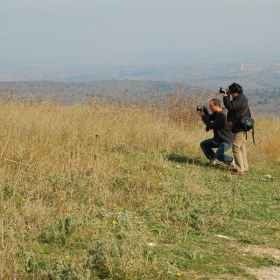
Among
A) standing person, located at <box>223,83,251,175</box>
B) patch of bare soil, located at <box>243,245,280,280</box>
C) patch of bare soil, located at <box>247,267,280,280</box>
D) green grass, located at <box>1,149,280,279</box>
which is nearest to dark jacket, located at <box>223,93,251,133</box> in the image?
standing person, located at <box>223,83,251,175</box>

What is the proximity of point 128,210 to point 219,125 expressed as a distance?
3897mm

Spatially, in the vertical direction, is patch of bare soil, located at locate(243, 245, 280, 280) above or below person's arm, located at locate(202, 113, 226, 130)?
below

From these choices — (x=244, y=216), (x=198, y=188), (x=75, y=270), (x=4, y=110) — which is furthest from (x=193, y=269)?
(x=4, y=110)

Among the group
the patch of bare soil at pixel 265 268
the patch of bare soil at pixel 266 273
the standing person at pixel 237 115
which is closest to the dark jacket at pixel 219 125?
the standing person at pixel 237 115

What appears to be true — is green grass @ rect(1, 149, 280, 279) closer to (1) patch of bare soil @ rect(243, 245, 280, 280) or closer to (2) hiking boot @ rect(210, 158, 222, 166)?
(1) patch of bare soil @ rect(243, 245, 280, 280)

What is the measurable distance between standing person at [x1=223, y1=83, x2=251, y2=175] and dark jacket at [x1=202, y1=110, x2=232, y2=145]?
0.60 feet

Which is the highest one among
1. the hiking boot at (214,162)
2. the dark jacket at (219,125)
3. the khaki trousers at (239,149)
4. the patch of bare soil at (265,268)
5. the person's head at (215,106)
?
the person's head at (215,106)

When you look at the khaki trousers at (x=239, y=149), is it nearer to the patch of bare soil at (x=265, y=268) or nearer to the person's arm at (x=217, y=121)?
the person's arm at (x=217, y=121)

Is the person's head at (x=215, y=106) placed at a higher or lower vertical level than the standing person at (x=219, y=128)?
higher

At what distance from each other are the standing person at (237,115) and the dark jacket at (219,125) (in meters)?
0.18

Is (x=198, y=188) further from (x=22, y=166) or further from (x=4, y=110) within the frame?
(x=4, y=110)

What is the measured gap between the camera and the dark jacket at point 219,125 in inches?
365

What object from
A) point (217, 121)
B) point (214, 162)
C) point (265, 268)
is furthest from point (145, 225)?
point (214, 162)

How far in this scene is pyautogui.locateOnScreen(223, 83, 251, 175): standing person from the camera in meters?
8.89
